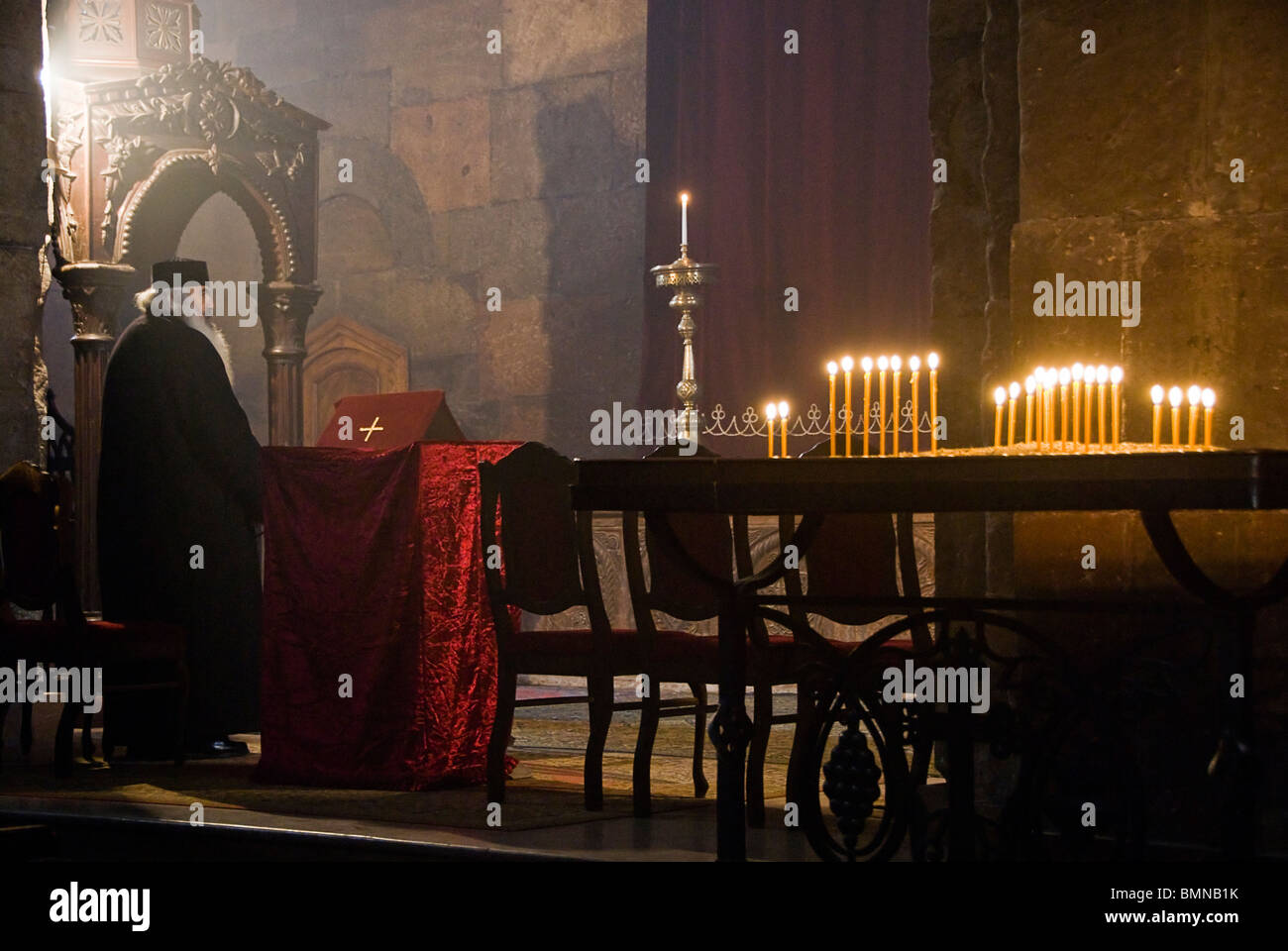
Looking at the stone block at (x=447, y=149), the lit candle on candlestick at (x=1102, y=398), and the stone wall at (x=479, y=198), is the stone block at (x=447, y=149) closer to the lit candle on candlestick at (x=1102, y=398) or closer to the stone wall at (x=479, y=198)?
the stone wall at (x=479, y=198)

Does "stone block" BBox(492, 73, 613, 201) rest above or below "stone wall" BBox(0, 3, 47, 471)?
above

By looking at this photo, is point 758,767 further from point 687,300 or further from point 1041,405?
point 687,300

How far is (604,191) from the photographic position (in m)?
10.6

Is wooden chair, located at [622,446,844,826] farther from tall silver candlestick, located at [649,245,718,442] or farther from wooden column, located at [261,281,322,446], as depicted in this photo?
wooden column, located at [261,281,322,446]

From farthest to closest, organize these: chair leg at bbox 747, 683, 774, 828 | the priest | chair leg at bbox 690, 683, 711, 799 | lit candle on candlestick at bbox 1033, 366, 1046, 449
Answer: the priest
chair leg at bbox 690, 683, 711, 799
chair leg at bbox 747, 683, 774, 828
lit candle on candlestick at bbox 1033, 366, 1046, 449

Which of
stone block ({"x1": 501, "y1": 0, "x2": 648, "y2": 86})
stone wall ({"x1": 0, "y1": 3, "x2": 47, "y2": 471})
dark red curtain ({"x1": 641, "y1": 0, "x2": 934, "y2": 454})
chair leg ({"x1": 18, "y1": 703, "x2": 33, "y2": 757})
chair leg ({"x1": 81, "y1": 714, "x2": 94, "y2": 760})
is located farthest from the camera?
stone block ({"x1": 501, "y1": 0, "x2": 648, "y2": 86})

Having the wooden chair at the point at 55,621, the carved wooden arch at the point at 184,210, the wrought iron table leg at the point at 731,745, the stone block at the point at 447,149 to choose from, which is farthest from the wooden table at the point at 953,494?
the stone block at the point at 447,149

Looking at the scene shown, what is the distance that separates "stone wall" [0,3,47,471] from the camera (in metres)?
7.10

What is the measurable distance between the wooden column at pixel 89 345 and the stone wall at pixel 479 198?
3.16 metres

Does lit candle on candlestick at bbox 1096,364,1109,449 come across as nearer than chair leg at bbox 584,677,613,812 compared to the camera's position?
Yes

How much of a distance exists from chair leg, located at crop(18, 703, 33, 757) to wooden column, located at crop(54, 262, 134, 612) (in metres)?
2.18

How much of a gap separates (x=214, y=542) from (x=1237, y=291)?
381 centimetres

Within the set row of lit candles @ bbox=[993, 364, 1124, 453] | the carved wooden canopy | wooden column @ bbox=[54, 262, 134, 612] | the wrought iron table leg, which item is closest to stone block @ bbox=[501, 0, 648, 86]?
the carved wooden canopy
